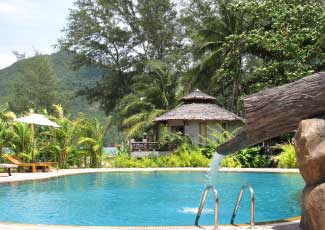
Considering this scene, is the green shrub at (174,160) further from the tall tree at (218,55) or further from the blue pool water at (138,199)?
the tall tree at (218,55)

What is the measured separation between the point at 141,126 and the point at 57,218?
19623 mm

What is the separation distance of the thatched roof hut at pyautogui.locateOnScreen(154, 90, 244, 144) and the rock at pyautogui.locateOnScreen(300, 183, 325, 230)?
19408 millimetres

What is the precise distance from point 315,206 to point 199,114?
810 inches

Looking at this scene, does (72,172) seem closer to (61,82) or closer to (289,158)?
(289,158)

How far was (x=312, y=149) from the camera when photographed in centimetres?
619

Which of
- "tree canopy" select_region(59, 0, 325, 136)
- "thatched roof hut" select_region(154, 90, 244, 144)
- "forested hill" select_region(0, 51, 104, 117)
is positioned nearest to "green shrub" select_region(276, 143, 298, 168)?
"tree canopy" select_region(59, 0, 325, 136)

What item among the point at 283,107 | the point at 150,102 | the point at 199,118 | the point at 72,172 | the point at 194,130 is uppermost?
the point at 150,102

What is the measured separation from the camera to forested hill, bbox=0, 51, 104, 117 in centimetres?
5069

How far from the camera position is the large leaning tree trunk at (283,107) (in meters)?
6.57

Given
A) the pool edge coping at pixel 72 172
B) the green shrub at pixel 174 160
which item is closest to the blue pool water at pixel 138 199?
the pool edge coping at pixel 72 172

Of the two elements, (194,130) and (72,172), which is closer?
(72,172)

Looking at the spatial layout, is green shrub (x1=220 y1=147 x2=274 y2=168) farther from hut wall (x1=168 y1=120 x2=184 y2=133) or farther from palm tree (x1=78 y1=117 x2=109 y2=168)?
hut wall (x1=168 y1=120 x2=184 y2=133)

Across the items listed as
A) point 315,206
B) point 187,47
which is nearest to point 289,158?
point 315,206

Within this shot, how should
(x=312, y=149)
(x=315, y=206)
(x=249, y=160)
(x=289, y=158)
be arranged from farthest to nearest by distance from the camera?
(x=249, y=160)
(x=289, y=158)
(x=312, y=149)
(x=315, y=206)
